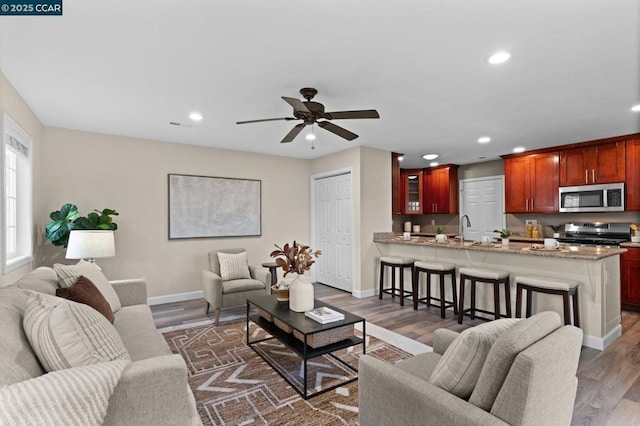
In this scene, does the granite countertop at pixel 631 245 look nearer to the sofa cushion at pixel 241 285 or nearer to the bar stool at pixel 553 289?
the bar stool at pixel 553 289

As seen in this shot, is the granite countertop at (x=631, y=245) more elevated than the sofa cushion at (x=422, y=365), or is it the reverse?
the granite countertop at (x=631, y=245)

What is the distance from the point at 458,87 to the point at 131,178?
443 centimetres

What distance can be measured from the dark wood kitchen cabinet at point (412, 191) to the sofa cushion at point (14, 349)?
6992 millimetres

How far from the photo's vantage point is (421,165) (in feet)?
24.0

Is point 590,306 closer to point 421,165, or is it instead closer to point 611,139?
point 611,139

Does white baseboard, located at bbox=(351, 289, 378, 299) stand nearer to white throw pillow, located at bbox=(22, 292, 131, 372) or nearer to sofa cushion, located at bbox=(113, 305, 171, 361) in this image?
sofa cushion, located at bbox=(113, 305, 171, 361)

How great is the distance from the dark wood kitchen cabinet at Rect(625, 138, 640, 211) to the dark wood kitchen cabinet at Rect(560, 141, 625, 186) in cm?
7

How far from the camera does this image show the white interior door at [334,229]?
A: 5509mm

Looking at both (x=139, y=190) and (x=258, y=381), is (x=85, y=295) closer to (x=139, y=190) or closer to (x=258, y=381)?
(x=258, y=381)

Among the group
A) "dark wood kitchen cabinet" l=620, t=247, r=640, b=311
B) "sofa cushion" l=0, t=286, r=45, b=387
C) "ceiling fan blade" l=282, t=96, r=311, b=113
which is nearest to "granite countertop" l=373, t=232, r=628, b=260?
"dark wood kitchen cabinet" l=620, t=247, r=640, b=311

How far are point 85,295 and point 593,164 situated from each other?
6.68m

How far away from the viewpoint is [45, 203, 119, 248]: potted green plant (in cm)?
364

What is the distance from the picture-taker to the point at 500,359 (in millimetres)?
1173

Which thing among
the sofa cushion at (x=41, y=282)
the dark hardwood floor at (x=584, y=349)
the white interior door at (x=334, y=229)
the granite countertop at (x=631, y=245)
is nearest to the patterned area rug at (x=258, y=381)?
the dark hardwood floor at (x=584, y=349)
